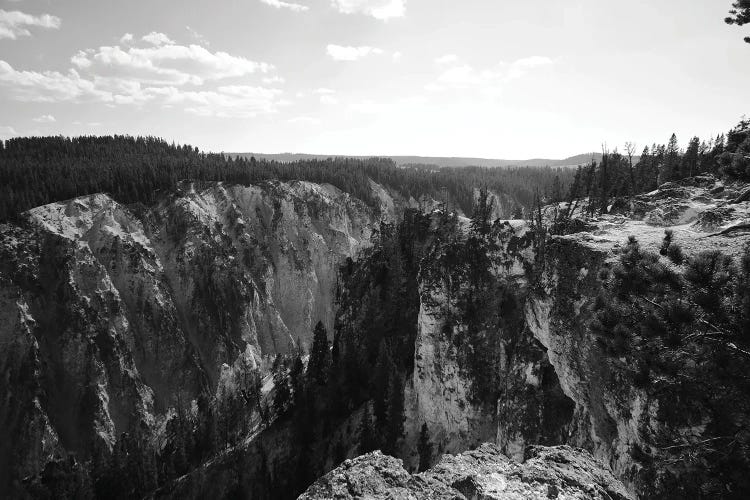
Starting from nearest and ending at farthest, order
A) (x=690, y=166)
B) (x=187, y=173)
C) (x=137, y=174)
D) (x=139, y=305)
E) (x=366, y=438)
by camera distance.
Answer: (x=366, y=438) < (x=690, y=166) < (x=139, y=305) < (x=137, y=174) < (x=187, y=173)

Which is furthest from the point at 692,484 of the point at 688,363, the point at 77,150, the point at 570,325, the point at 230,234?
the point at 77,150

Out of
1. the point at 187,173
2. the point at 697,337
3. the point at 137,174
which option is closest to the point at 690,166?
the point at 697,337

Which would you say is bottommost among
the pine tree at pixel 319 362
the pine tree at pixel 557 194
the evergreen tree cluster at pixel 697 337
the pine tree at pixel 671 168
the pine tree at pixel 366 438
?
the pine tree at pixel 366 438

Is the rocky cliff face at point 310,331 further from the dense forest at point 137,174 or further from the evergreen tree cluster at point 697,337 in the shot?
the dense forest at point 137,174

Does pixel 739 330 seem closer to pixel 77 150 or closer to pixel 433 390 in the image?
pixel 433 390

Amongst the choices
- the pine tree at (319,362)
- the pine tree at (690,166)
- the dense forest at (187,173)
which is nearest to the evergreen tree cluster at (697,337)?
the dense forest at (187,173)

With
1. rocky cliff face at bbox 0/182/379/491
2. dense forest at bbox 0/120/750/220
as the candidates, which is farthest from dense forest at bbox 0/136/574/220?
rocky cliff face at bbox 0/182/379/491

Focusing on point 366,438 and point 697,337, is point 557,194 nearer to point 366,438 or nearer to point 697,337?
point 366,438
